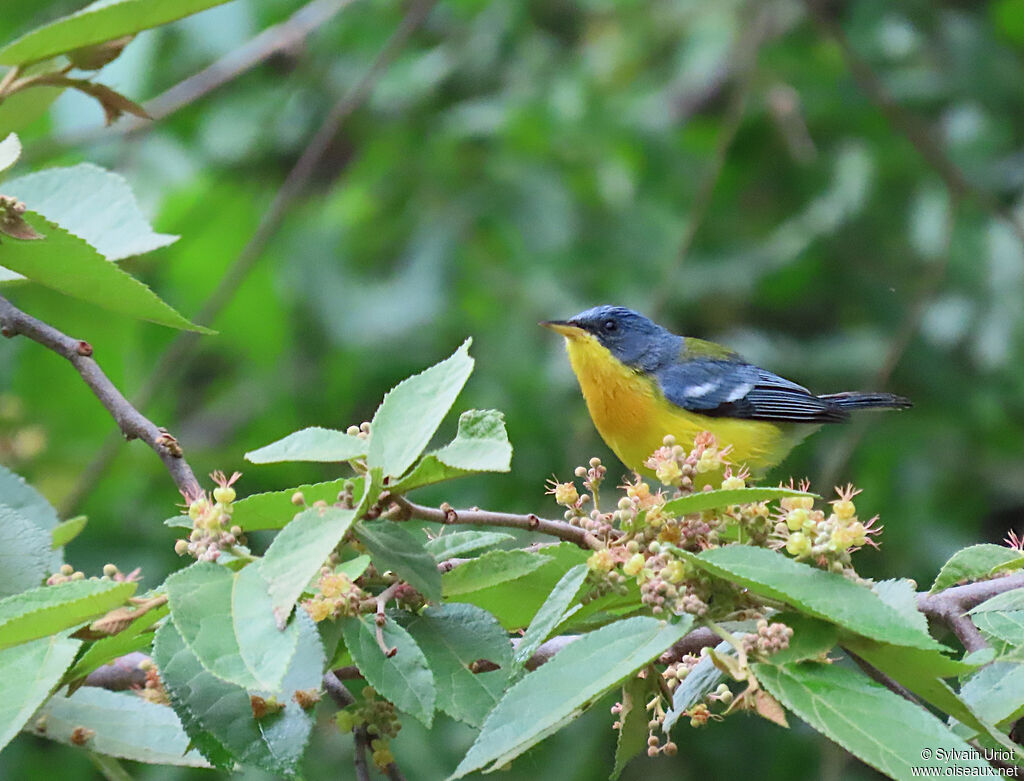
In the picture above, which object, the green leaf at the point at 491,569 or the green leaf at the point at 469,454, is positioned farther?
the green leaf at the point at 491,569

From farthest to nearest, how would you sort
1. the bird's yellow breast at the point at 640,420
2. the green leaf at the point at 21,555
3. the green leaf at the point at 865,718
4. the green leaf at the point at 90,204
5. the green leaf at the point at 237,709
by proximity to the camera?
the bird's yellow breast at the point at 640,420 < the green leaf at the point at 90,204 < the green leaf at the point at 21,555 < the green leaf at the point at 237,709 < the green leaf at the point at 865,718

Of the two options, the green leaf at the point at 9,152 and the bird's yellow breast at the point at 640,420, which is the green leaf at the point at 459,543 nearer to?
the green leaf at the point at 9,152

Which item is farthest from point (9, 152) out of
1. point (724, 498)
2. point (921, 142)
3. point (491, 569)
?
point (921, 142)

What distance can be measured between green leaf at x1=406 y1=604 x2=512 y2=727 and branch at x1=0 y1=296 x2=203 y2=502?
14.7 inches

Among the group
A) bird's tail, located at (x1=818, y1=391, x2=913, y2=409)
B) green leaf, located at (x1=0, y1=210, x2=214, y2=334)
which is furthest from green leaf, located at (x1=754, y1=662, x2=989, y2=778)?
bird's tail, located at (x1=818, y1=391, x2=913, y2=409)

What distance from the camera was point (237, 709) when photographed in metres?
1.45

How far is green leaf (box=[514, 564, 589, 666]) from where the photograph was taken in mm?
1394

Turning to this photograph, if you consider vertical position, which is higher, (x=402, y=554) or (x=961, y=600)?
(x=402, y=554)

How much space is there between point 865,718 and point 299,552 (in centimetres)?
67

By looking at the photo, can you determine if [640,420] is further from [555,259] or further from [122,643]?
[122,643]

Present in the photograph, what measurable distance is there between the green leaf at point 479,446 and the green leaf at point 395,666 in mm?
251

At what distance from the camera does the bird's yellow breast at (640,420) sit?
438cm

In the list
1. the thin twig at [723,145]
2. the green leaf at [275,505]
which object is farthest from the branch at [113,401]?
the thin twig at [723,145]

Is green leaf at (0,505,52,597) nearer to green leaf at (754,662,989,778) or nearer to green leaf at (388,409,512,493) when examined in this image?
green leaf at (388,409,512,493)
